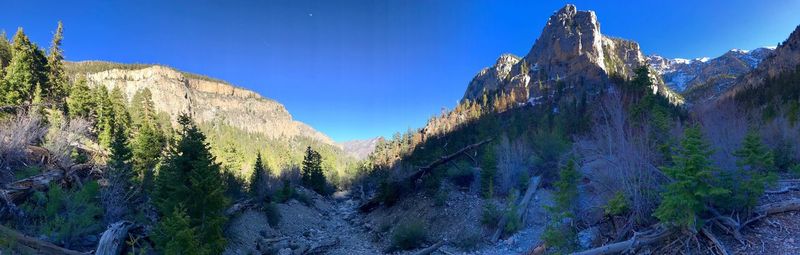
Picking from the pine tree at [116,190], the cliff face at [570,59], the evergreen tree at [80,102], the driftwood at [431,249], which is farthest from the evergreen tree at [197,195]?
the cliff face at [570,59]

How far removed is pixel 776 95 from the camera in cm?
4375

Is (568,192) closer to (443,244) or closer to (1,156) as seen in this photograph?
(443,244)

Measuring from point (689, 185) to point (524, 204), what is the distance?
1162 centimetres

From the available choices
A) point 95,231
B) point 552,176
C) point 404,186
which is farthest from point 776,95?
point 95,231

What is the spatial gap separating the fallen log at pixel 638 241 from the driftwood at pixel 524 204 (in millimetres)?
8142

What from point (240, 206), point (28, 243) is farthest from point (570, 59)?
point (28, 243)

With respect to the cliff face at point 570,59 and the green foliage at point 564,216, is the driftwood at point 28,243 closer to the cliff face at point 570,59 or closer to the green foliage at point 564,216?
the green foliage at point 564,216

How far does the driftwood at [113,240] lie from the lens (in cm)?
876

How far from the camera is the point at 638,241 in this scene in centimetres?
810

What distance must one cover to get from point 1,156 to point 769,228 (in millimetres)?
24062

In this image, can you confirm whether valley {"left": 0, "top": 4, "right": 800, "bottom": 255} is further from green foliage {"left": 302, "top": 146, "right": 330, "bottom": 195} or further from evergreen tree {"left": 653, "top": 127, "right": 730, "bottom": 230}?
green foliage {"left": 302, "top": 146, "right": 330, "bottom": 195}

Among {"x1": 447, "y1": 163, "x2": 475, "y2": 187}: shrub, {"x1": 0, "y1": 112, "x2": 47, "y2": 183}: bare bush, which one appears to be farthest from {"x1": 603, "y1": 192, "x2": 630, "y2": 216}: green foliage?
{"x1": 0, "y1": 112, "x2": 47, "y2": 183}: bare bush

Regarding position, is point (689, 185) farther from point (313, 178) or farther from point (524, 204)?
point (313, 178)

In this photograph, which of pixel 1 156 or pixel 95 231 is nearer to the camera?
pixel 95 231
